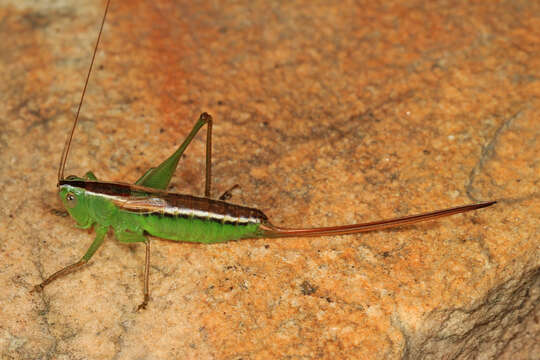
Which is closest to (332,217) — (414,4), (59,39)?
(414,4)

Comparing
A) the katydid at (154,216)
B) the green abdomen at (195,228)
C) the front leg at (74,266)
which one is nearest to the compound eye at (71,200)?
the katydid at (154,216)

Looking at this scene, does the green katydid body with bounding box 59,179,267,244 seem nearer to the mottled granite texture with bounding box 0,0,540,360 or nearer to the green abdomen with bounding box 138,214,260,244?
the green abdomen with bounding box 138,214,260,244

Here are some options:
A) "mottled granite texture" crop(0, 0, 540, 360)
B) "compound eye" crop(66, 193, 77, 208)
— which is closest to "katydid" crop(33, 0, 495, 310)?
"compound eye" crop(66, 193, 77, 208)

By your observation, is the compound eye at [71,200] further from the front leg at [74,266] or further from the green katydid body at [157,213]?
the front leg at [74,266]

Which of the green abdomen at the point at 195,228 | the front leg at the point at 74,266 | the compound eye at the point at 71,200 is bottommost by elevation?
the front leg at the point at 74,266

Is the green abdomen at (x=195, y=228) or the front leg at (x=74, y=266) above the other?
the green abdomen at (x=195, y=228)

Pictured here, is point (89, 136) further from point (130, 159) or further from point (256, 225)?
point (256, 225)

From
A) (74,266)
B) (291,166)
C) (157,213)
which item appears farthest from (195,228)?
(291,166)
